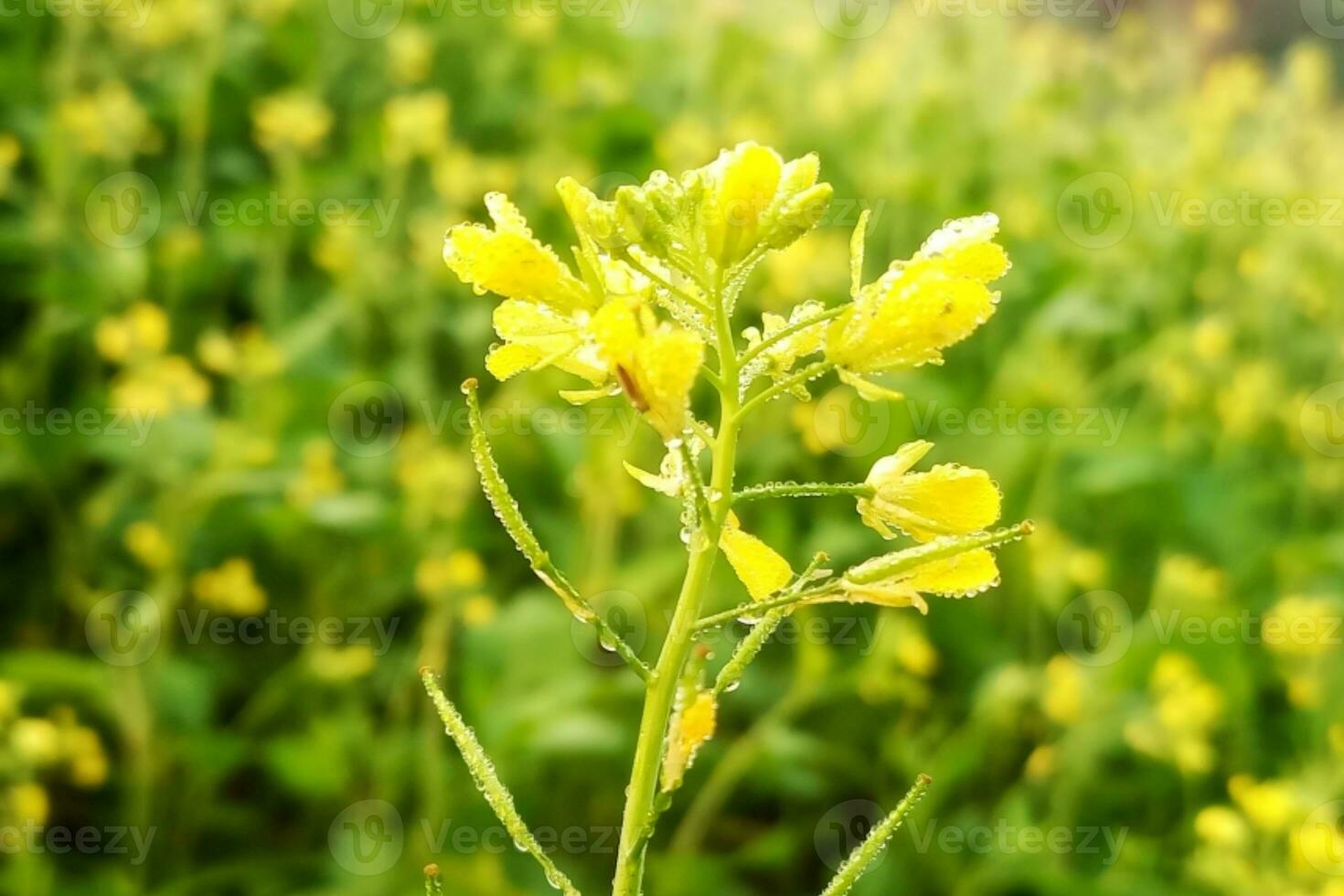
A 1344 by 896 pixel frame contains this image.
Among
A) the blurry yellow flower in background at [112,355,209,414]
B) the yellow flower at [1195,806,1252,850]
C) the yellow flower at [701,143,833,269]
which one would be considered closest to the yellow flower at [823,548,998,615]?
the yellow flower at [701,143,833,269]

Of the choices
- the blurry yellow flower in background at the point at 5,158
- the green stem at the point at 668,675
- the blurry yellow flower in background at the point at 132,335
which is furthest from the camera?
the blurry yellow flower in background at the point at 5,158

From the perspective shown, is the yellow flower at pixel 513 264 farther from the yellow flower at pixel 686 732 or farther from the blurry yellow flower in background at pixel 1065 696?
the blurry yellow flower in background at pixel 1065 696

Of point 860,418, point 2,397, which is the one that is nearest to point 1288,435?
point 860,418

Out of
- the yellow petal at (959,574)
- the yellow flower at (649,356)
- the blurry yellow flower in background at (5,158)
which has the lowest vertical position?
the blurry yellow flower in background at (5,158)

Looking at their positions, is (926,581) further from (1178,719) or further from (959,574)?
(1178,719)

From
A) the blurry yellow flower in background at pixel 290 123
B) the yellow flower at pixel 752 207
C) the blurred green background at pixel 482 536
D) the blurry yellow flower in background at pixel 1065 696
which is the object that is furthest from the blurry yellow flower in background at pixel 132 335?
the yellow flower at pixel 752 207

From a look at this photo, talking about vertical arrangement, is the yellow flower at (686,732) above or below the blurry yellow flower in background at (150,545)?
above

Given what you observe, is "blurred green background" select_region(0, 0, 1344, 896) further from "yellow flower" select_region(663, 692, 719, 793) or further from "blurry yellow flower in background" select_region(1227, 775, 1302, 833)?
"yellow flower" select_region(663, 692, 719, 793)

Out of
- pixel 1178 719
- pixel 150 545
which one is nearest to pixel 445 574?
pixel 150 545

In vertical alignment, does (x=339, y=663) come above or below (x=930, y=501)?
below
